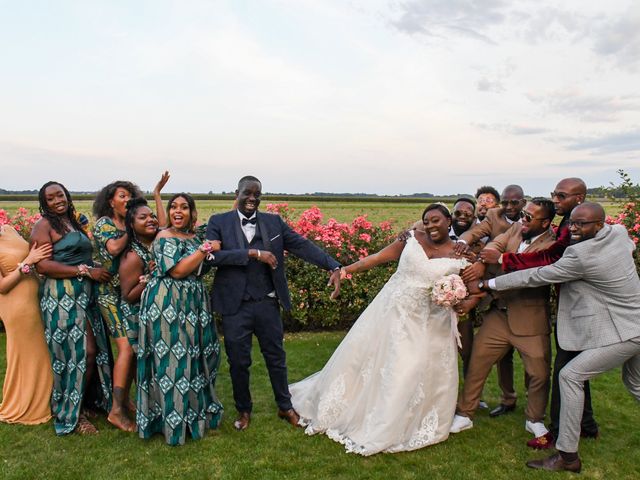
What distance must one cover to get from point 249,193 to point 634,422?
548 cm

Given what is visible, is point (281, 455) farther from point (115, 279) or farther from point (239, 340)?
point (115, 279)

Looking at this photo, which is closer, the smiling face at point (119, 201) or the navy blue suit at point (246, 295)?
the navy blue suit at point (246, 295)

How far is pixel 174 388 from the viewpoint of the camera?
543cm

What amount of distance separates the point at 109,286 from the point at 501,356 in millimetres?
4670

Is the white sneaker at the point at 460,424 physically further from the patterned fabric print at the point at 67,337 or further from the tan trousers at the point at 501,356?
the patterned fabric print at the point at 67,337

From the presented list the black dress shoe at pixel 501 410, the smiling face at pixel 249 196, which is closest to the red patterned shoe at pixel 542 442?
the black dress shoe at pixel 501 410

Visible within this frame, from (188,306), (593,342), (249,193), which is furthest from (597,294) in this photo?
(188,306)

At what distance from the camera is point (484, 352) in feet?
19.1

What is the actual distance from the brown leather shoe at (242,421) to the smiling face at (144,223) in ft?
7.96

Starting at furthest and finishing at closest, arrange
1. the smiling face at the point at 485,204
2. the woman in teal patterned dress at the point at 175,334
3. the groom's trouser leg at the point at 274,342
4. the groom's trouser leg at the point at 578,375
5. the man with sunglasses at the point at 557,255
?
the smiling face at the point at 485,204, the groom's trouser leg at the point at 274,342, the woman in teal patterned dress at the point at 175,334, the man with sunglasses at the point at 557,255, the groom's trouser leg at the point at 578,375

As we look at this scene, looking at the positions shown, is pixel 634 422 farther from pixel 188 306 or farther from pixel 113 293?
pixel 113 293

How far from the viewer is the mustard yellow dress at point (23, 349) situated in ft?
19.6

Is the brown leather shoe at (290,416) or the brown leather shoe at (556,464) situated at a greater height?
the brown leather shoe at (556,464)

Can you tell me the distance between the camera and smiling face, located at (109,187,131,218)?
19.7 ft
